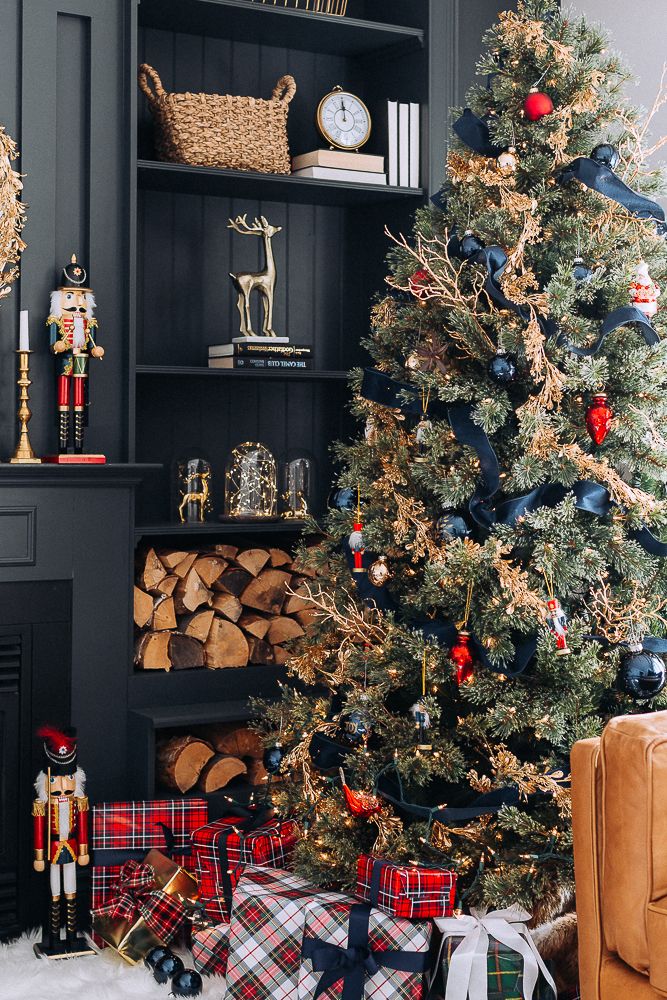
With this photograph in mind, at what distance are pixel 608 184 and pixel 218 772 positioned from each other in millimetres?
1815

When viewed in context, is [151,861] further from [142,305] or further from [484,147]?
[484,147]

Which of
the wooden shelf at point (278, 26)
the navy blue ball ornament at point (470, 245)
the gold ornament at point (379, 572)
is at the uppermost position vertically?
the wooden shelf at point (278, 26)

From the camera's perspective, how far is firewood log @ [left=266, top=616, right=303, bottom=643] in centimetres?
329

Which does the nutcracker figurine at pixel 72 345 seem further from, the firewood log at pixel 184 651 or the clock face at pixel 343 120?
the clock face at pixel 343 120

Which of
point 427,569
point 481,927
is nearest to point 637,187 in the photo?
point 427,569

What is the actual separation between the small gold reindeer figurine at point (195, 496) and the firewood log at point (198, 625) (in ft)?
0.95

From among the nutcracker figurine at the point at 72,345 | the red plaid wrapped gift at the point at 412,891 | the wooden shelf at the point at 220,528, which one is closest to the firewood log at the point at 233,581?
the wooden shelf at the point at 220,528

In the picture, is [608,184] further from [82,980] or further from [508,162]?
[82,980]

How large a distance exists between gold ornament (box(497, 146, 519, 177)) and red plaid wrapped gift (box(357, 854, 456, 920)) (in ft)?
4.47

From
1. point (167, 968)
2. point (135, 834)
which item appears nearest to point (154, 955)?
point (167, 968)

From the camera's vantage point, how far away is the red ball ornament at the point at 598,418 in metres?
2.26

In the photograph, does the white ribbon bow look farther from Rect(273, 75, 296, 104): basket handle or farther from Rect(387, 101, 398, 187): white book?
Rect(273, 75, 296, 104): basket handle

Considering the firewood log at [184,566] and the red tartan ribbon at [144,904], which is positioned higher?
the firewood log at [184,566]

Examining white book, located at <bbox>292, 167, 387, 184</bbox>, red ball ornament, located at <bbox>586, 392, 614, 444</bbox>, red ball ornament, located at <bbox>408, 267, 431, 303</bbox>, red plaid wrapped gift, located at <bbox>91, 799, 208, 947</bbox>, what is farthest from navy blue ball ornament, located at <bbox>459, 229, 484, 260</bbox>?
red plaid wrapped gift, located at <bbox>91, 799, 208, 947</bbox>
